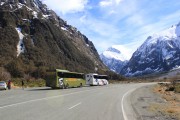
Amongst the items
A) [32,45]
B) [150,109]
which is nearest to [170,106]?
[150,109]

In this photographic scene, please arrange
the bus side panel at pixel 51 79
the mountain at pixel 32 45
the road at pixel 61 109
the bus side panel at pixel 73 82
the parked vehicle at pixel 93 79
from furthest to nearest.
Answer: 1. the mountain at pixel 32 45
2. the parked vehicle at pixel 93 79
3. the bus side panel at pixel 73 82
4. the bus side panel at pixel 51 79
5. the road at pixel 61 109

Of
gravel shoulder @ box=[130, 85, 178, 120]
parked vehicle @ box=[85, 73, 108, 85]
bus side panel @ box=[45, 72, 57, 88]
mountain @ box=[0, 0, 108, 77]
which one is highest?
mountain @ box=[0, 0, 108, 77]

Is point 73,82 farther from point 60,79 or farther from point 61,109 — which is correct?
point 61,109

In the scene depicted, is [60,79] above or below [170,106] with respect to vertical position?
above

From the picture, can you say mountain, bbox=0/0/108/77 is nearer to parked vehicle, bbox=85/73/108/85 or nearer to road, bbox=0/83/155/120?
parked vehicle, bbox=85/73/108/85

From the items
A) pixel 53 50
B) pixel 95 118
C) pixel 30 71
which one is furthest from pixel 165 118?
pixel 53 50

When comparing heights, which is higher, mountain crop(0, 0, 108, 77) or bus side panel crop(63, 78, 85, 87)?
mountain crop(0, 0, 108, 77)

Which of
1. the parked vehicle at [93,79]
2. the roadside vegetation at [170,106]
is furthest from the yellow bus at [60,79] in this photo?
the parked vehicle at [93,79]

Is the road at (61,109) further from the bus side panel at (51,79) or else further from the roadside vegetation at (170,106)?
the bus side panel at (51,79)

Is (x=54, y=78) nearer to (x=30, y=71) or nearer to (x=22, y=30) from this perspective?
(x=30, y=71)

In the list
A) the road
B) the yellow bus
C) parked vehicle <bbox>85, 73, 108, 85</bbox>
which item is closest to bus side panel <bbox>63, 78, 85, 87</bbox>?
the yellow bus

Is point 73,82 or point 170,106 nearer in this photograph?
point 170,106

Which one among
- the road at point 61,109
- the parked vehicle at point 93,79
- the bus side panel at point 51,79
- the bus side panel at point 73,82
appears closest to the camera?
the road at point 61,109

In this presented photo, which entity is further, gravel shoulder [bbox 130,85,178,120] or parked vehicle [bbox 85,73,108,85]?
parked vehicle [bbox 85,73,108,85]
